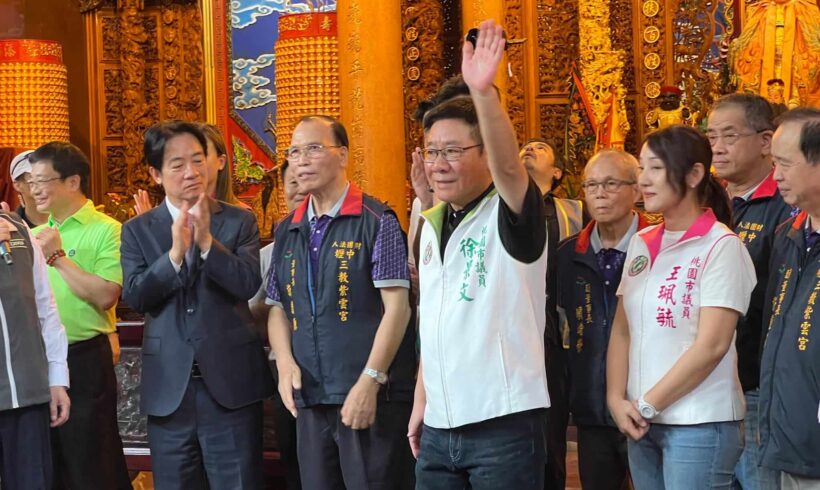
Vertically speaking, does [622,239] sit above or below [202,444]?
above

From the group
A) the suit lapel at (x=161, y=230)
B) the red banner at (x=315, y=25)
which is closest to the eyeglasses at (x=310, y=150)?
the suit lapel at (x=161, y=230)

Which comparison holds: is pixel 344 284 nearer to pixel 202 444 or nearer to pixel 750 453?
pixel 202 444

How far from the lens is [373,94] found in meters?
5.87

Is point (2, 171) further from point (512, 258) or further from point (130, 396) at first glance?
point (512, 258)

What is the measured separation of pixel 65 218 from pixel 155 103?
17.2 ft

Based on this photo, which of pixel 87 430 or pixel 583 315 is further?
pixel 87 430

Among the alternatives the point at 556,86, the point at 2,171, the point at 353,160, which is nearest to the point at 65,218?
the point at 353,160

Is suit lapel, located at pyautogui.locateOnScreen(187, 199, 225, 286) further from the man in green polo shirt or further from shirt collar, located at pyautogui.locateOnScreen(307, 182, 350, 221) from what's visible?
the man in green polo shirt

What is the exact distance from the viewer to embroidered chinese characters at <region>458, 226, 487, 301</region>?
8.84 feet

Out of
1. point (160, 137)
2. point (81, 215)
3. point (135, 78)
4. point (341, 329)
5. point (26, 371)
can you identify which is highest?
point (135, 78)

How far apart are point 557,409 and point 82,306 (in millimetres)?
1714

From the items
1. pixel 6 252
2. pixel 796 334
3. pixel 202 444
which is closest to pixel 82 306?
pixel 6 252

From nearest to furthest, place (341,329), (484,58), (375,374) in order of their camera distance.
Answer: (484,58) < (375,374) < (341,329)

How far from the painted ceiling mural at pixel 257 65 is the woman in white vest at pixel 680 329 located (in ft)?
20.2
